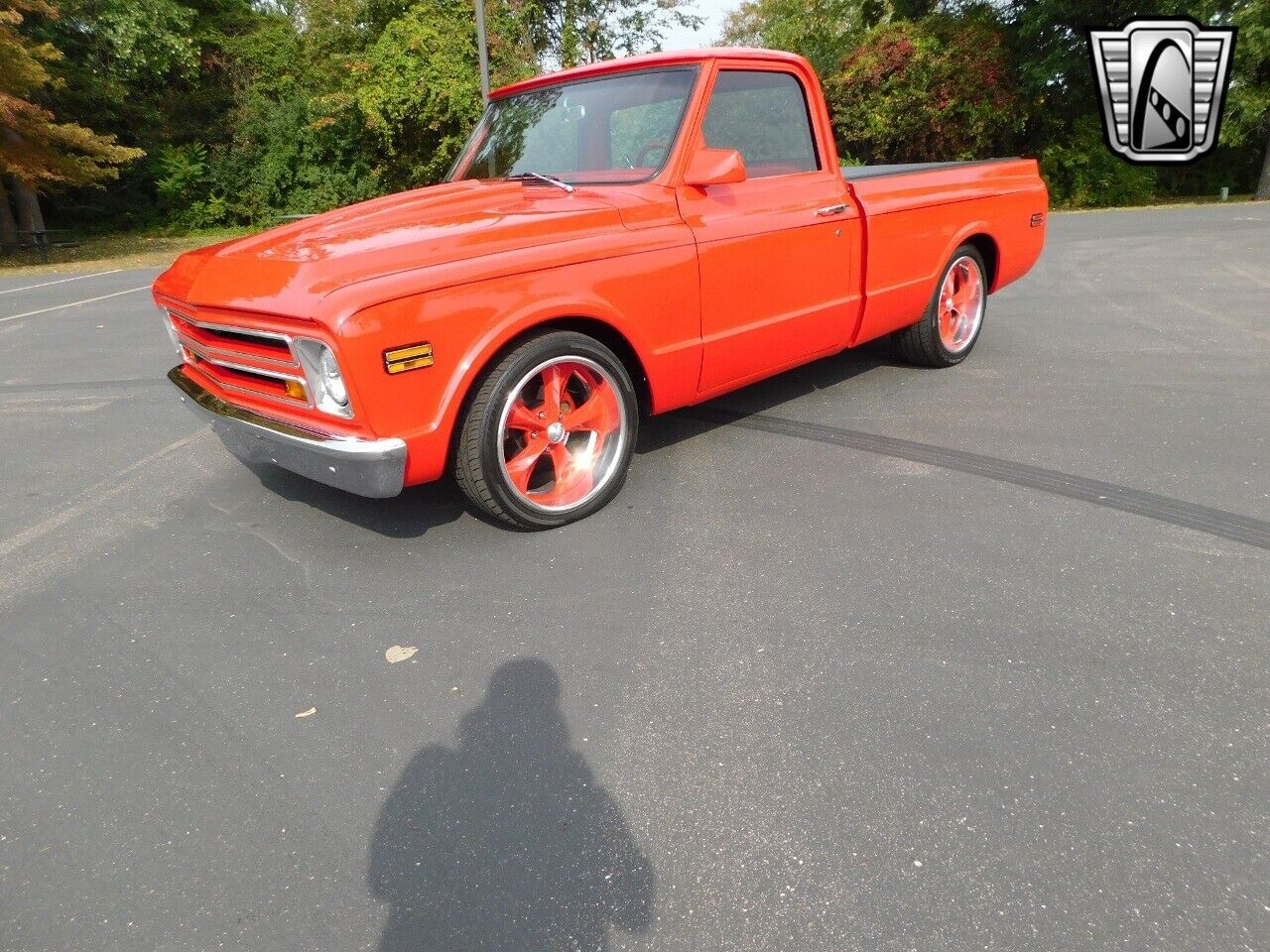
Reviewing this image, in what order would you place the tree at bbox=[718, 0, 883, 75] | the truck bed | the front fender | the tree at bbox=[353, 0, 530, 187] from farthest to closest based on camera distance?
the tree at bbox=[718, 0, 883, 75]
the tree at bbox=[353, 0, 530, 187]
the truck bed
the front fender

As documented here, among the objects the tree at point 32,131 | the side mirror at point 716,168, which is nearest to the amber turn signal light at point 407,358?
the side mirror at point 716,168

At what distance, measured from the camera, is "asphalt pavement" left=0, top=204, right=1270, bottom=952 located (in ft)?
6.14

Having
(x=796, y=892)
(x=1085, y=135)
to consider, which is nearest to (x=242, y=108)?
(x=1085, y=135)

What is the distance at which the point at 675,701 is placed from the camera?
2510 mm

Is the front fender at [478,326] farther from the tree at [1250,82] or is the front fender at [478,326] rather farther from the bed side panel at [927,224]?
the tree at [1250,82]

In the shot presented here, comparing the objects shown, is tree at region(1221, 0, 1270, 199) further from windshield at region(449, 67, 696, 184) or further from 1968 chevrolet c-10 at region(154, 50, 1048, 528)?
windshield at region(449, 67, 696, 184)

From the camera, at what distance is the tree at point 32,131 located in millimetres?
15109

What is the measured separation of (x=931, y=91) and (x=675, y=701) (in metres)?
23.1

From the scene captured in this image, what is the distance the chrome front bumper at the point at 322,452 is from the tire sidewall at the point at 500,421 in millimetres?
378

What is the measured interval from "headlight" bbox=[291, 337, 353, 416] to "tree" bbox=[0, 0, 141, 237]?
52.4 ft

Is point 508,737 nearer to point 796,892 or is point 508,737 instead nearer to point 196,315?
point 796,892

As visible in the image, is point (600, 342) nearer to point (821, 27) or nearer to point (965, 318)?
point (965, 318)

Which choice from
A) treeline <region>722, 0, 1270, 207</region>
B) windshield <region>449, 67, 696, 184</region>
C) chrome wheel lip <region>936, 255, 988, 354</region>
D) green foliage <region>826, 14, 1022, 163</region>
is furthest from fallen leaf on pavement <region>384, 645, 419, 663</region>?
green foliage <region>826, 14, 1022, 163</region>

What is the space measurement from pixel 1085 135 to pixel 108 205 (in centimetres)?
2479
